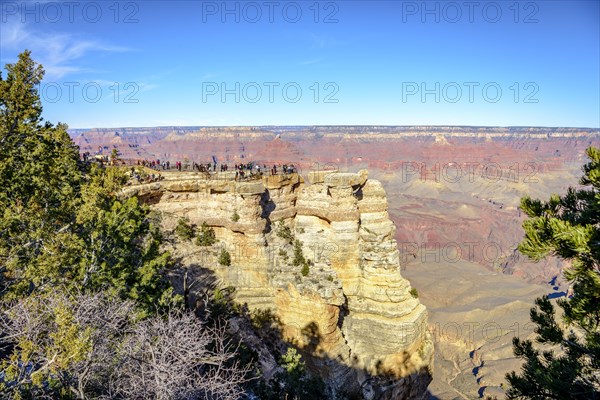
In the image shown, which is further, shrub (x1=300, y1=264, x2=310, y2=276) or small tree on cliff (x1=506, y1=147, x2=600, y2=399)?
shrub (x1=300, y1=264, x2=310, y2=276)

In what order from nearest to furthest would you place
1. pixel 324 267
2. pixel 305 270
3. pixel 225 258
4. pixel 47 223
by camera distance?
pixel 47 223
pixel 305 270
pixel 324 267
pixel 225 258

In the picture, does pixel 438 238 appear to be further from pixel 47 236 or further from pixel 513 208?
pixel 47 236

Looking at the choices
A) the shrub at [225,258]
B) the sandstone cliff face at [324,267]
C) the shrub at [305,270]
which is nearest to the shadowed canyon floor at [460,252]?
the sandstone cliff face at [324,267]

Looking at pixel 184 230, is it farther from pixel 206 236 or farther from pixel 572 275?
pixel 572 275

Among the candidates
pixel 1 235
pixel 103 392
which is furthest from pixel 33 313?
pixel 1 235

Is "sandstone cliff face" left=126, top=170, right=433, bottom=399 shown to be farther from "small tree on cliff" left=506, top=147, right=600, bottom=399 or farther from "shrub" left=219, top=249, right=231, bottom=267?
"small tree on cliff" left=506, top=147, right=600, bottom=399

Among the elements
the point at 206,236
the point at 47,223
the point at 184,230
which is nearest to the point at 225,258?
the point at 206,236

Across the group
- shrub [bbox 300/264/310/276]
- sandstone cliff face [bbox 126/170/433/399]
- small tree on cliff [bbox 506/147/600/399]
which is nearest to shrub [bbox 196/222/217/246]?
sandstone cliff face [bbox 126/170/433/399]

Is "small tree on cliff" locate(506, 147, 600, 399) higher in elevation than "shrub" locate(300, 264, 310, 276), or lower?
higher
